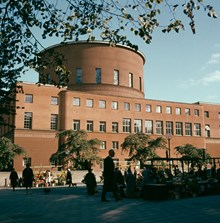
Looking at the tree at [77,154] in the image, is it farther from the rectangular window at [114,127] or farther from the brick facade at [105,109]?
the rectangular window at [114,127]

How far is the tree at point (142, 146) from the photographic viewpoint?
44.9 m

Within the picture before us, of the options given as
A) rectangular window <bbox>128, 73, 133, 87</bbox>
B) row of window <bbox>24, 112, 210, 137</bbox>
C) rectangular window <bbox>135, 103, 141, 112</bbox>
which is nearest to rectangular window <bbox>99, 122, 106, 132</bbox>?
row of window <bbox>24, 112, 210, 137</bbox>

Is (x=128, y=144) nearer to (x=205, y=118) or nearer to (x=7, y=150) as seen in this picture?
(x=7, y=150)

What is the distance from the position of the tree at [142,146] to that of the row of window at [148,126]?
6267 mm

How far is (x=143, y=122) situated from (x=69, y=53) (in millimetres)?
19412

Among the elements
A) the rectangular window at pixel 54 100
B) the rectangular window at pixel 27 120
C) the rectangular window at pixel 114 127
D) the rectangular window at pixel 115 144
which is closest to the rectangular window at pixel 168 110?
the rectangular window at pixel 114 127

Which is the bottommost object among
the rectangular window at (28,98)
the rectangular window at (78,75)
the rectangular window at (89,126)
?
the rectangular window at (89,126)

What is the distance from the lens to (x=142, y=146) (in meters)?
47.2

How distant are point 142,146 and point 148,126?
36.7 feet

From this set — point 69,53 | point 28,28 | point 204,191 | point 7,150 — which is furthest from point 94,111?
point 28,28

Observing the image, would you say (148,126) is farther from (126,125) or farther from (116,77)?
(116,77)

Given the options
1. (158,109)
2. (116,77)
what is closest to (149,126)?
(158,109)

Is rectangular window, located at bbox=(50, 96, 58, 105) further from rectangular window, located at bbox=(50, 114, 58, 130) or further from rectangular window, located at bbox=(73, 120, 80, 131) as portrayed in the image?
rectangular window, located at bbox=(73, 120, 80, 131)

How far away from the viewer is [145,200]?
15.1 metres
